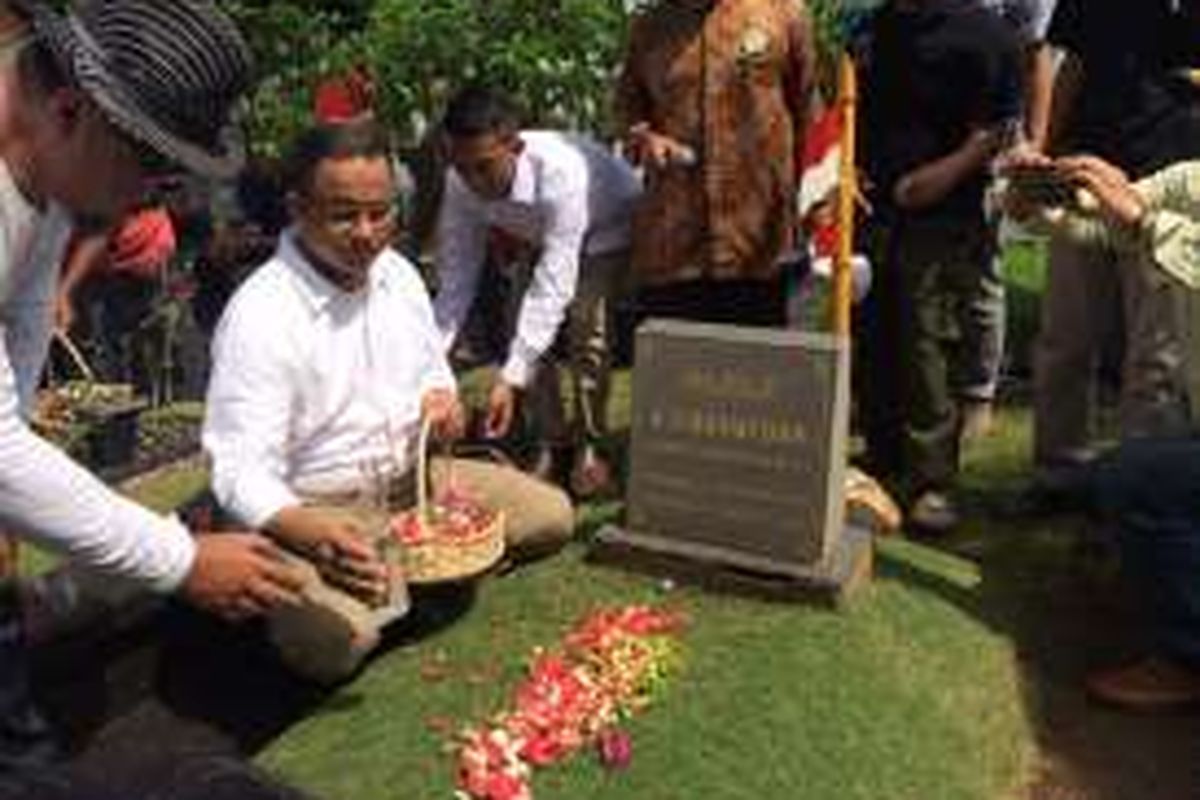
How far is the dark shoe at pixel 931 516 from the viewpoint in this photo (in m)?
6.86

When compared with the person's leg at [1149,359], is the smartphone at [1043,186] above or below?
above

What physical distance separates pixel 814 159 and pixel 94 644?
10.1ft

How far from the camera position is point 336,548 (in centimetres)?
495

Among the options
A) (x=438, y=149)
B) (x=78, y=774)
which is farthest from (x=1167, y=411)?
(x=78, y=774)

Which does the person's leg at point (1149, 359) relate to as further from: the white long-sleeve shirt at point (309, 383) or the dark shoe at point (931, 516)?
the white long-sleeve shirt at point (309, 383)

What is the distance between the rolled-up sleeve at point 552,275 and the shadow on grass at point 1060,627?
146 centimetres

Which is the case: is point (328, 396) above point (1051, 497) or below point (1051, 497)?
above

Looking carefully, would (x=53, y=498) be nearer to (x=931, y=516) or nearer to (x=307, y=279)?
(x=307, y=279)

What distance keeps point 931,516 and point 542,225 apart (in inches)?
69.7

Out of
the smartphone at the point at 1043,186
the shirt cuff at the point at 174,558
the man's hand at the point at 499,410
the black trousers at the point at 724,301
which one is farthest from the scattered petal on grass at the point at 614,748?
the black trousers at the point at 724,301

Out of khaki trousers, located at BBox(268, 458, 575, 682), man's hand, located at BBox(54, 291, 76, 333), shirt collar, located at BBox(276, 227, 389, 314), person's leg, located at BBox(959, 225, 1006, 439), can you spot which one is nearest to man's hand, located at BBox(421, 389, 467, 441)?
khaki trousers, located at BBox(268, 458, 575, 682)

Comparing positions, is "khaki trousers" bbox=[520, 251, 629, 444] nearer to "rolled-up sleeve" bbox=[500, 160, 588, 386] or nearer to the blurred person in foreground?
"rolled-up sleeve" bbox=[500, 160, 588, 386]

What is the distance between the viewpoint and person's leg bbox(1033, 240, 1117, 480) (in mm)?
6992

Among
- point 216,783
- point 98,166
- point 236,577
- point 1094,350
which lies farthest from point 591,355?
point 216,783
